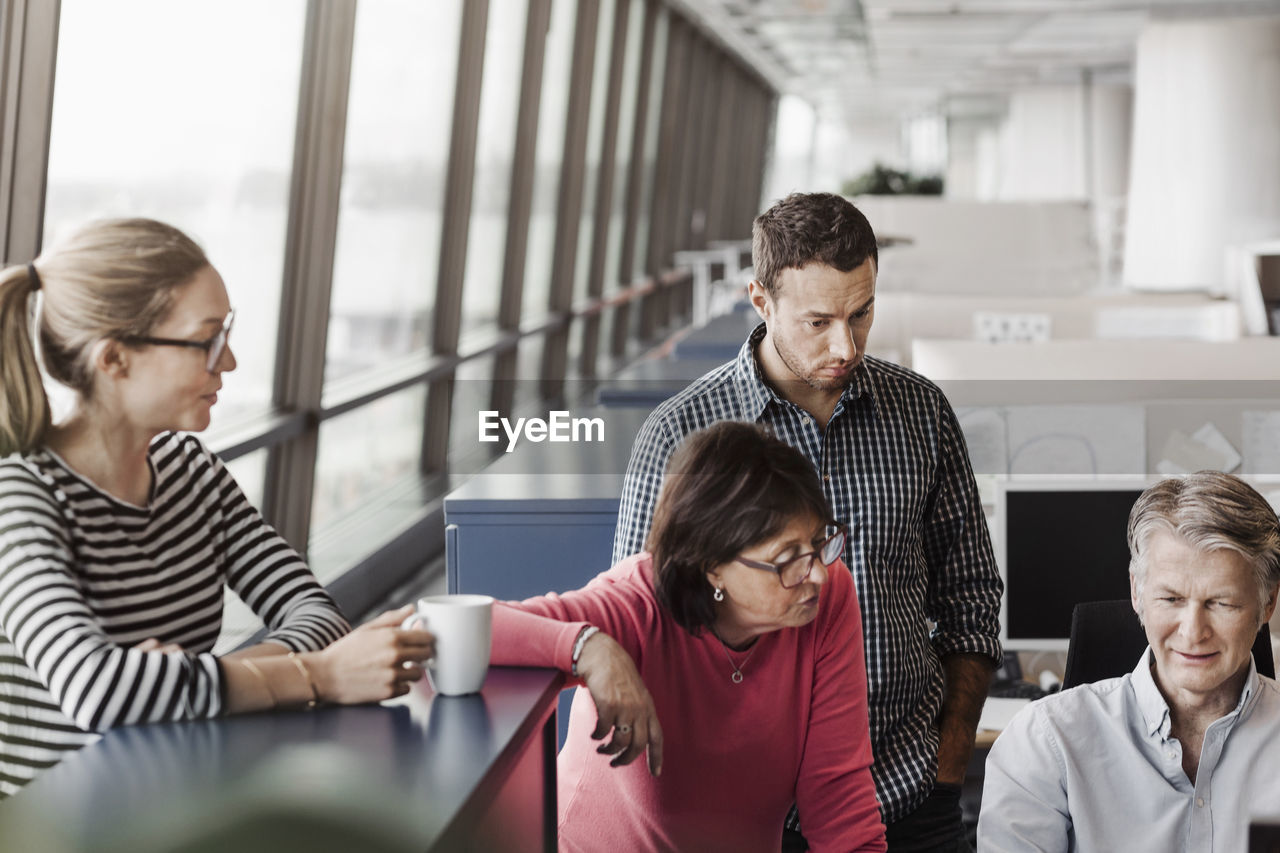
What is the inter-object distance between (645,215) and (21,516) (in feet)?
41.5

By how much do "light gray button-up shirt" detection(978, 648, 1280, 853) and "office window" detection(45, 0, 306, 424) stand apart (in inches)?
84.4

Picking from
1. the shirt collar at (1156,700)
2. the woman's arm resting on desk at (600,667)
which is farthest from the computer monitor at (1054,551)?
the woman's arm resting on desk at (600,667)

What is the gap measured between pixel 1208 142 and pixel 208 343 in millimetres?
8829

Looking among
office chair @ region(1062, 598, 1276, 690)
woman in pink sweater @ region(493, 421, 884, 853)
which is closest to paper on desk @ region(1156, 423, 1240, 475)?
office chair @ region(1062, 598, 1276, 690)

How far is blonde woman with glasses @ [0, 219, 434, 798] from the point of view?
4.34 feet

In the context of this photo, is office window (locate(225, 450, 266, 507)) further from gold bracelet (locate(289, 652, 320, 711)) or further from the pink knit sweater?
gold bracelet (locate(289, 652, 320, 711))

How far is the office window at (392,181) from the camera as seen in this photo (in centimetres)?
578

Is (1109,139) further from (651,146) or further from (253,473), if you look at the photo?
(253,473)

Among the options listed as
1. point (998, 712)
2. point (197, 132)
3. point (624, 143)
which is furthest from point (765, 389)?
point (624, 143)

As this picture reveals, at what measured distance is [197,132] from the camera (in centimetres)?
441

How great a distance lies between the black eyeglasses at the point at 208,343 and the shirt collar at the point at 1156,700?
122 centimetres

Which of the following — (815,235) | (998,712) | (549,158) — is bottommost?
(998,712)

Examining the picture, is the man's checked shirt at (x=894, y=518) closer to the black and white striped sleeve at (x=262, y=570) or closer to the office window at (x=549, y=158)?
the black and white striped sleeve at (x=262, y=570)

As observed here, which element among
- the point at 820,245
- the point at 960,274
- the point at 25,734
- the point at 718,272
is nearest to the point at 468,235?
the point at 960,274
